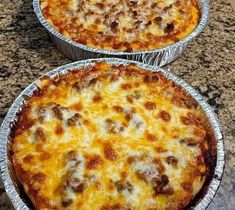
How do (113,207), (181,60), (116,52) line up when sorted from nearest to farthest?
(113,207) < (116,52) < (181,60)

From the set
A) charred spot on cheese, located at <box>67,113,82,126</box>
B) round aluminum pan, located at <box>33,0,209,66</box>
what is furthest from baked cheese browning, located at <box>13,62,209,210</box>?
round aluminum pan, located at <box>33,0,209,66</box>

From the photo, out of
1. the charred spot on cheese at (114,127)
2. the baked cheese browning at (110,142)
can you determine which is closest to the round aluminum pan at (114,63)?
the baked cheese browning at (110,142)

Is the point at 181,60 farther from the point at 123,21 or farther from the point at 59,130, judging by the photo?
the point at 59,130

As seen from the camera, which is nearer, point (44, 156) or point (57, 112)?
point (44, 156)

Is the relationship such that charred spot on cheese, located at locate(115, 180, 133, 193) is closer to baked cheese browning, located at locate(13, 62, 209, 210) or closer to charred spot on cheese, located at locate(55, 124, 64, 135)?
baked cheese browning, located at locate(13, 62, 209, 210)

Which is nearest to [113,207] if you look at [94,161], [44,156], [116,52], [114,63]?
[94,161]

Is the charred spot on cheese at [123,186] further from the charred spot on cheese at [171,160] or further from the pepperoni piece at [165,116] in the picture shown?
the pepperoni piece at [165,116]
